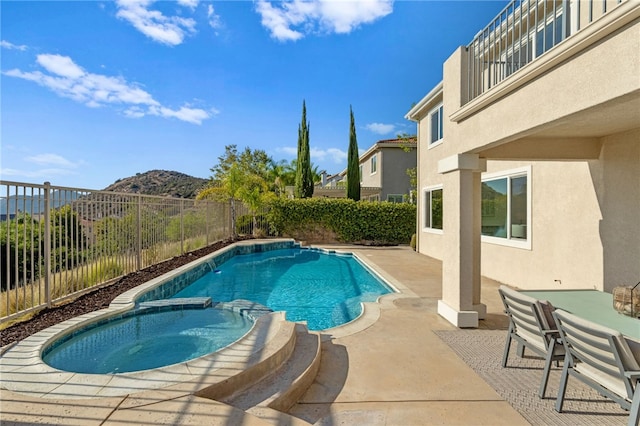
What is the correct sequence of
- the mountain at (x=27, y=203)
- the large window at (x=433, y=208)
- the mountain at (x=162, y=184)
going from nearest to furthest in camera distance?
the mountain at (x=27, y=203) → the large window at (x=433, y=208) → the mountain at (x=162, y=184)

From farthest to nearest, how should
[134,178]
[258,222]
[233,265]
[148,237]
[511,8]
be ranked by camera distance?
[134,178], [258,222], [233,265], [148,237], [511,8]

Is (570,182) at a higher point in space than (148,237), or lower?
higher

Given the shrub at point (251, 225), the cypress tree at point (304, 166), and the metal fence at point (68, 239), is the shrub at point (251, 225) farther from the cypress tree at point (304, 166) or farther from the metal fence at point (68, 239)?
the metal fence at point (68, 239)

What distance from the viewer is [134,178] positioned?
58.3 metres

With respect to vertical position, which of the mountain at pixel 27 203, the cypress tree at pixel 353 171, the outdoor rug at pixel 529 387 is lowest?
the outdoor rug at pixel 529 387

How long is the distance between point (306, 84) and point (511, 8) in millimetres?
21803

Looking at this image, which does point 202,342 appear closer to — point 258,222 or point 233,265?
point 233,265

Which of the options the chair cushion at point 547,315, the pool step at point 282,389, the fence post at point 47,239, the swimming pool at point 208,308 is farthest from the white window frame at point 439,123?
the fence post at point 47,239

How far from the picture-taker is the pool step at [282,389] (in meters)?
3.10

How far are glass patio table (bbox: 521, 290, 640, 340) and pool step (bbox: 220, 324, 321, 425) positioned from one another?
3161mm

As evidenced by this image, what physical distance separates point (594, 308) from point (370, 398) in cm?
301

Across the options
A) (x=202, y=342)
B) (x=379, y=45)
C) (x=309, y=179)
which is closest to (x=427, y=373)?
(x=202, y=342)

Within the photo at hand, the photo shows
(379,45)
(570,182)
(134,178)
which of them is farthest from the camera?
(134,178)

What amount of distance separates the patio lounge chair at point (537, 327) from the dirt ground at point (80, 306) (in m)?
6.79
